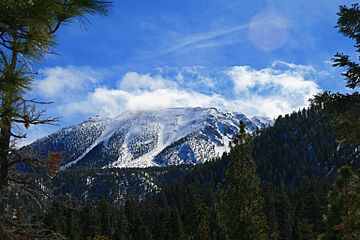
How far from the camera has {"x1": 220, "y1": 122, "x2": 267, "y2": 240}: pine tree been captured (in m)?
26.0

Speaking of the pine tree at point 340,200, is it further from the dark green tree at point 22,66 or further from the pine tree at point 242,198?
the dark green tree at point 22,66

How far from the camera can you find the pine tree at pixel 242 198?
25953 millimetres

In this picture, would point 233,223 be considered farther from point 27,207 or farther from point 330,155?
point 330,155

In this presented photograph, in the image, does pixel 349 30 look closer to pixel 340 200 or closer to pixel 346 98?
pixel 346 98

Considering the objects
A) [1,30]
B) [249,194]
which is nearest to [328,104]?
[1,30]

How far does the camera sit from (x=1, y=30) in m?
5.82

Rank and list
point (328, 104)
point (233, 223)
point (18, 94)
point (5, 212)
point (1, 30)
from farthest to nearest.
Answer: point (233, 223) < point (328, 104) < point (5, 212) < point (18, 94) < point (1, 30)

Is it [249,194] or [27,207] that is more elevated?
[249,194]

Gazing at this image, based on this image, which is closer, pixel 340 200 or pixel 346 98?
pixel 346 98

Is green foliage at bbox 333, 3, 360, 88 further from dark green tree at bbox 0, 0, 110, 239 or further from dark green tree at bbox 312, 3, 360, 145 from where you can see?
dark green tree at bbox 0, 0, 110, 239

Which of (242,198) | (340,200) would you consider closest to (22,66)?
(340,200)

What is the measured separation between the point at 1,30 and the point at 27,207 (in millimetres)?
3600

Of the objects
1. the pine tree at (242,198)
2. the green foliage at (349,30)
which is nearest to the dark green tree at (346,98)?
the green foliage at (349,30)

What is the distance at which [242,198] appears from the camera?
2638cm
